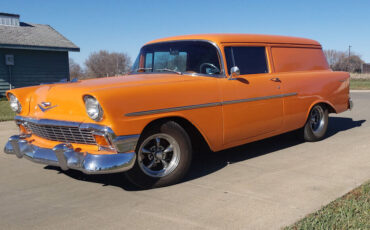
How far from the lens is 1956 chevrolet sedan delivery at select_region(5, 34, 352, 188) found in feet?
11.8

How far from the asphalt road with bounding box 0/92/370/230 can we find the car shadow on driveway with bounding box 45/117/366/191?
0.5 inches

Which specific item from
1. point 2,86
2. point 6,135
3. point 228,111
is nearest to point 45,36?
point 2,86

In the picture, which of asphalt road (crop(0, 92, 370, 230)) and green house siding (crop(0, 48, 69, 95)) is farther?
green house siding (crop(0, 48, 69, 95))

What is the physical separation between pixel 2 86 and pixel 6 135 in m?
11.4

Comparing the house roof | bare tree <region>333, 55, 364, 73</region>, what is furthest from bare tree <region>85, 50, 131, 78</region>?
bare tree <region>333, 55, 364, 73</region>

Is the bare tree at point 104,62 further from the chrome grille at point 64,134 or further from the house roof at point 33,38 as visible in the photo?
the chrome grille at point 64,134

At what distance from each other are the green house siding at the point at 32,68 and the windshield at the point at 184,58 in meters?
14.5

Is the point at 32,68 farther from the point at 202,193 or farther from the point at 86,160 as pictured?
the point at 202,193

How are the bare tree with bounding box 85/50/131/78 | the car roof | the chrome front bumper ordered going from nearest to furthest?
the chrome front bumper < the car roof < the bare tree with bounding box 85/50/131/78

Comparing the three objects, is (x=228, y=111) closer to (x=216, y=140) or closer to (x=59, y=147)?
(x=216, y=140)

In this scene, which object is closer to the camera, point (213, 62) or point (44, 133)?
point (44, 133)

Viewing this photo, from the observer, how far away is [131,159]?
11.7ft

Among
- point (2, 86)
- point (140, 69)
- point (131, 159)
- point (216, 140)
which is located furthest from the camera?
point (2, 86)

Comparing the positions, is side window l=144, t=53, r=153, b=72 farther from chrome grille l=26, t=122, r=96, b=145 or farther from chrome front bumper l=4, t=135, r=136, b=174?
chrome front bumper l=4, t=135, r=136, b=174
